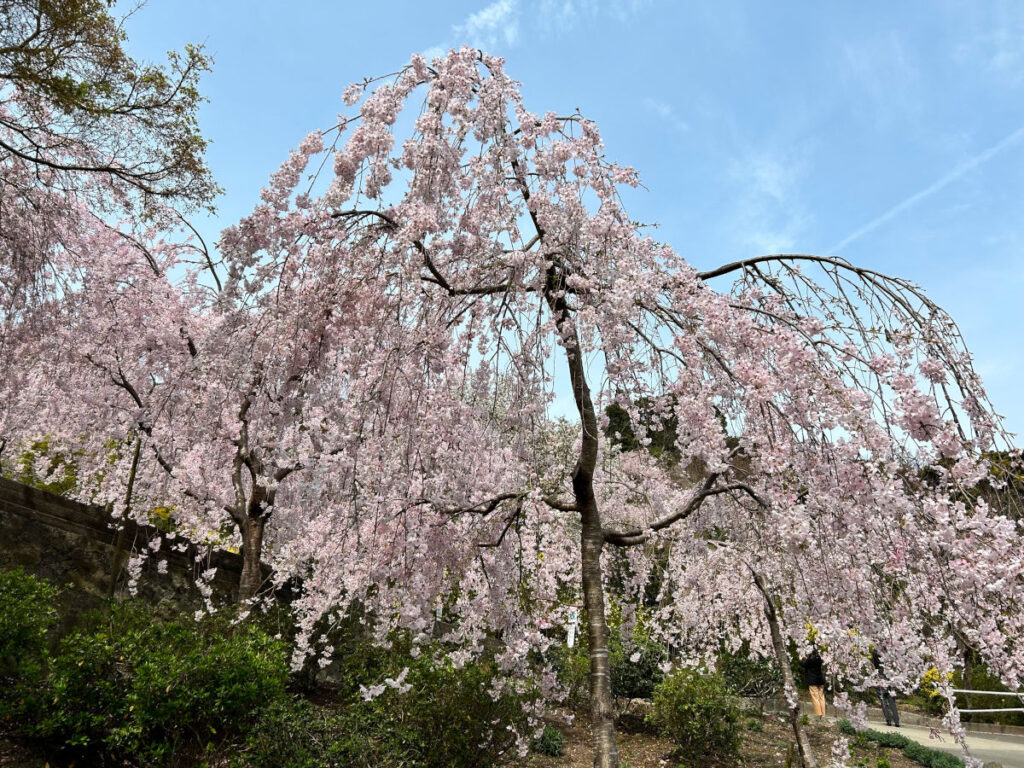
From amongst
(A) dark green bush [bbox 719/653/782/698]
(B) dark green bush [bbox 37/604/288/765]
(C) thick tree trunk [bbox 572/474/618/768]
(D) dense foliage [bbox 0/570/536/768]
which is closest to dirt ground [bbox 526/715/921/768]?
(A) dark green bush [bbox 719/653/782/698]

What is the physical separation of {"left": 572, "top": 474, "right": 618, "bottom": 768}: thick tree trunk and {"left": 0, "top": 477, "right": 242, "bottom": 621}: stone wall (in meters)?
4.85

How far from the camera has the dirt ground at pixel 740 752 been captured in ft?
24.3

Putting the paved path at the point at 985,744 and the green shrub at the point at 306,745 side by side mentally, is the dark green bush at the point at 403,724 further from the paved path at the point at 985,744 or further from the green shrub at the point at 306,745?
the paved path at the point at 985,744

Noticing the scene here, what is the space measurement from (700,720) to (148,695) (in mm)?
6379

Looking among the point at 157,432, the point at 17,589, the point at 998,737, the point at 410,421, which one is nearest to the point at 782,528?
the point at 410,421

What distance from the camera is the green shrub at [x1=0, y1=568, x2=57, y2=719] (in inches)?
169

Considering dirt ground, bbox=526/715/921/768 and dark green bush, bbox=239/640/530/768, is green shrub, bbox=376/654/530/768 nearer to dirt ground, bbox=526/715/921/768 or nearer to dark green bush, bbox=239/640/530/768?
dark green bush, bbox=239/640/530/768

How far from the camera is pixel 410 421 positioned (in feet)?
13.3

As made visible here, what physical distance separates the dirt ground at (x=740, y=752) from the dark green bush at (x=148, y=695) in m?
3.46

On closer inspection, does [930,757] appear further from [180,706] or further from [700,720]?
[180,706]

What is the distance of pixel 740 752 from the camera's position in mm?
8117

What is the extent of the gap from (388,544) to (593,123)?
3402 mm

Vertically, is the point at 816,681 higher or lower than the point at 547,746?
higher

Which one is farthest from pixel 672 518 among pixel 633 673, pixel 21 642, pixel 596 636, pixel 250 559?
pixel 633 673
